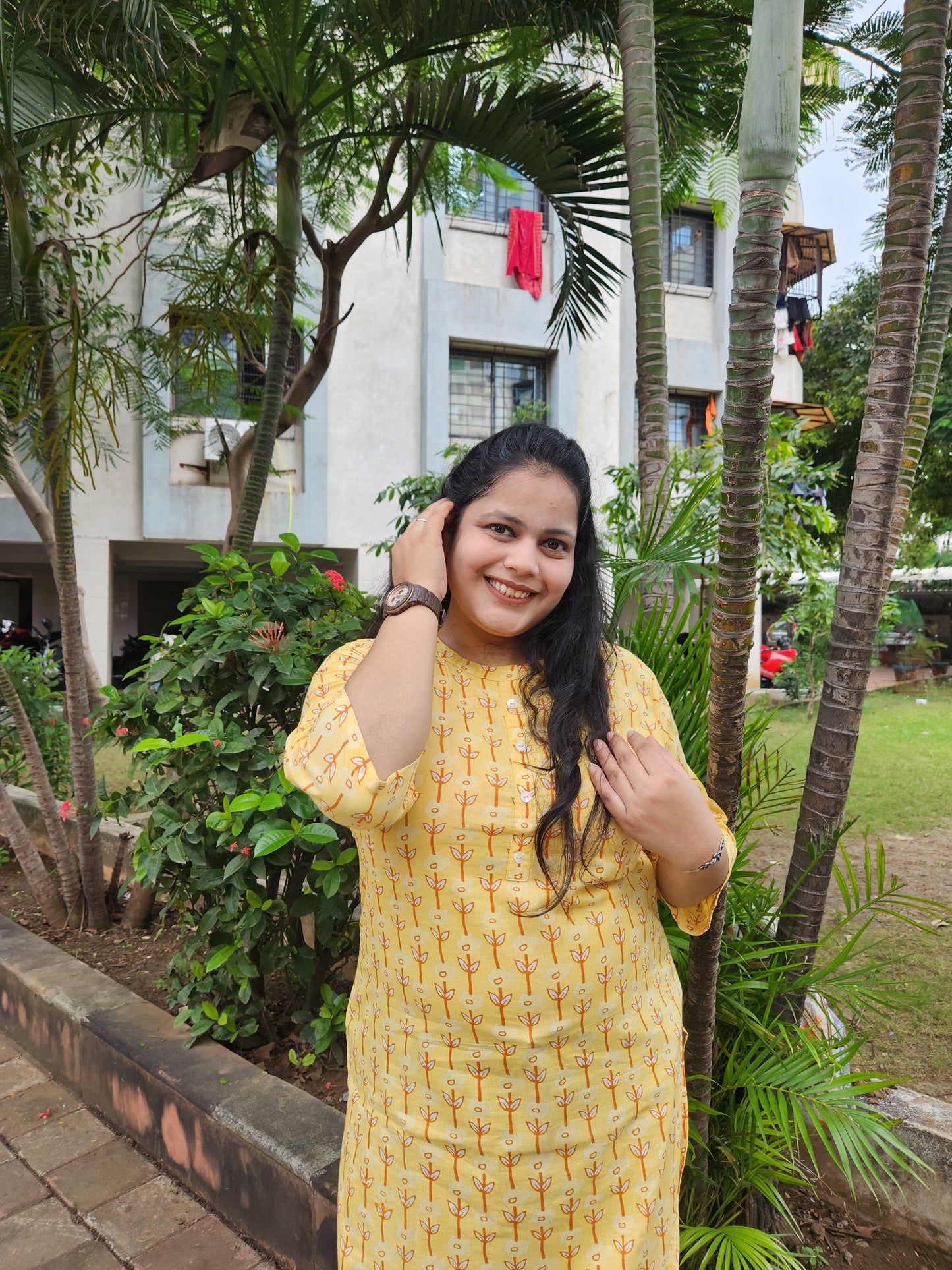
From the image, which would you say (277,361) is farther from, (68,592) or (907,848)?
(907,848)

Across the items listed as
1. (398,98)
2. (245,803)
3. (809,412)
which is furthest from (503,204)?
(245,803)

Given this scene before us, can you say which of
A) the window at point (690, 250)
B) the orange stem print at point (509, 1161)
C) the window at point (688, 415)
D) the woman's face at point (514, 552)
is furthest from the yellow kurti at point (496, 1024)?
the window at point (690, 250)

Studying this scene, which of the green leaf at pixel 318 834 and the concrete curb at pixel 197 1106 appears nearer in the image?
the concrete curb at pixel 197 1106

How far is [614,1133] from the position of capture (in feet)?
4.20

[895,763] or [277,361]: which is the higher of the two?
[277,361]

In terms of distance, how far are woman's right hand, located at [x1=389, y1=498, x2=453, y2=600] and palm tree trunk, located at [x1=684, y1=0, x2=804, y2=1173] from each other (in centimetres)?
46

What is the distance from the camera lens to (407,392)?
12.6 metres

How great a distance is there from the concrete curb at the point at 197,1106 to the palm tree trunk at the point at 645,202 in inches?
69.1

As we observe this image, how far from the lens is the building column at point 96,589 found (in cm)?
1143

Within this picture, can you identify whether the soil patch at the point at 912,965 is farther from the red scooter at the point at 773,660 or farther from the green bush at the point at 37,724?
the red scooter at the point at 773,660

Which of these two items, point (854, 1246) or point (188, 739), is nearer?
point (854, 1246)

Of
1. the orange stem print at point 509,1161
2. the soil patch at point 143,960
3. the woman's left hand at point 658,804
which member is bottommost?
the soil patch at point 143,960

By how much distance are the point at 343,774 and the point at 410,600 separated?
0.26m

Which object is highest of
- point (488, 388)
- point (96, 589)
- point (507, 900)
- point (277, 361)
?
point (488, 388)
